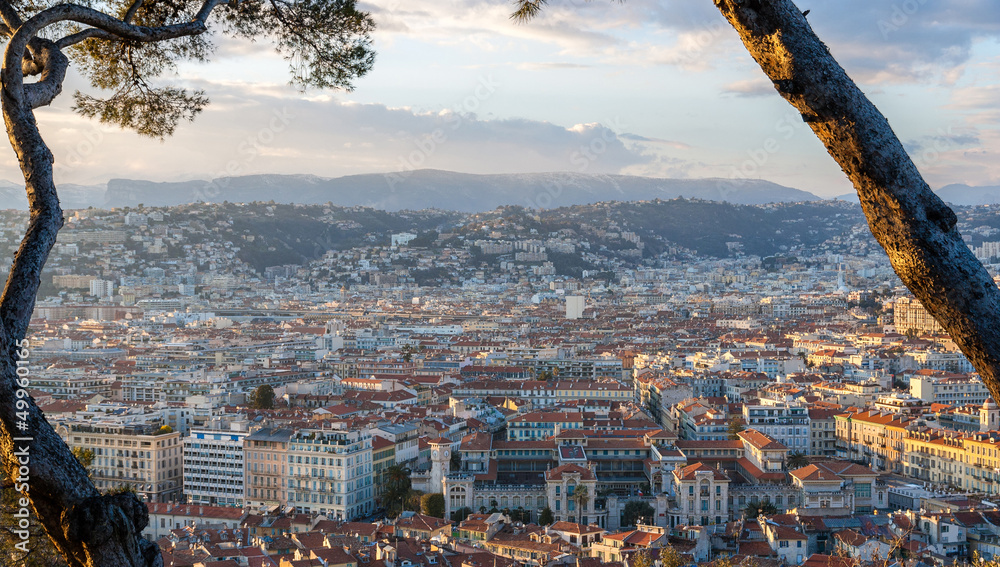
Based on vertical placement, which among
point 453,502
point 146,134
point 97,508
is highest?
point 146,134

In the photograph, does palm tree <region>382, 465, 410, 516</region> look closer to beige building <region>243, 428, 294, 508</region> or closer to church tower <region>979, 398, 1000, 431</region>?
beige building <region>243, 428, 294, 508</region>

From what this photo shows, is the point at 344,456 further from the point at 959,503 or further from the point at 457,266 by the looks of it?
the point at 457,266

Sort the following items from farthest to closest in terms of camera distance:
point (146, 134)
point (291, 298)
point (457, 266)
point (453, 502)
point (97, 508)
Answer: point (457, 266)
point (291, 298)
point (453, 502)
point (146, 134)
point (97, 508)

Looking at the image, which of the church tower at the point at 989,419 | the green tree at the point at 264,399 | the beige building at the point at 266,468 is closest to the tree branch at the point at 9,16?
the beige building at the point at 266,468

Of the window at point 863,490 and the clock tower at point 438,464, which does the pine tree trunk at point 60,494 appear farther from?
the window at point 863,490

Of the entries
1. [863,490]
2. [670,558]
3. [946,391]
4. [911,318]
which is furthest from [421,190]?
[670,558]

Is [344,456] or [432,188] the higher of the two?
[432,188]

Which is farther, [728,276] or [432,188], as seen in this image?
[432,188]

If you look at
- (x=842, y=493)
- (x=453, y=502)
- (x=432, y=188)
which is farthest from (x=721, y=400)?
(x=432, y=188)
